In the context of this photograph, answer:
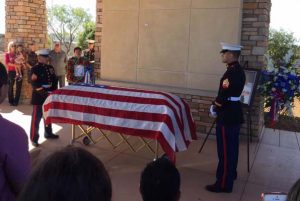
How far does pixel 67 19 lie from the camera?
31.7 metres

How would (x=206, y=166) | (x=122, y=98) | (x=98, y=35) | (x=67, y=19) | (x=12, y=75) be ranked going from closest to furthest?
(x=122, y=98) < (x=206, y=166) < (x=98, y=35) < (x=12, y=75) < (x=67, y=19)

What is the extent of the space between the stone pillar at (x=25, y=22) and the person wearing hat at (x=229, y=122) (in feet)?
21.3

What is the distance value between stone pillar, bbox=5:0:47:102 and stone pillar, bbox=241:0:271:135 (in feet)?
18.6

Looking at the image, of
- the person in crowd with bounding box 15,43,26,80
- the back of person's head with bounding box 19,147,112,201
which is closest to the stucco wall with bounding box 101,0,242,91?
the person in crowd with bounding box 15,43,26,80

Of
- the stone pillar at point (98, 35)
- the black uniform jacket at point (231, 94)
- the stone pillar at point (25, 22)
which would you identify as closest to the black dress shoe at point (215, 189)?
the black uniform jacket at point (231, 94)

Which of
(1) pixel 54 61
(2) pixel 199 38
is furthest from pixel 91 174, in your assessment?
(1) pixel 54 61

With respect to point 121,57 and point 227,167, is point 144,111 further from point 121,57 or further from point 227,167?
point 121,57

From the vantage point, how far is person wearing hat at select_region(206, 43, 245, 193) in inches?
184

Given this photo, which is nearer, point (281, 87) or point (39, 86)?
point (281, 87)

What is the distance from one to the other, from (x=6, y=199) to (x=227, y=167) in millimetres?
3226

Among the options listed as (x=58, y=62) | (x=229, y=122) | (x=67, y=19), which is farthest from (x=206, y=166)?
(x=67, y=19)

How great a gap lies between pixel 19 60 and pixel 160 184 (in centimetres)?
822

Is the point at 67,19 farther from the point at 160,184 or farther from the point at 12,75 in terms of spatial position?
the point at 160,184

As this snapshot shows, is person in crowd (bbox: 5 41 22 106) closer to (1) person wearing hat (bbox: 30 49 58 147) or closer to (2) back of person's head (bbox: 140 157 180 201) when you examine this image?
(1) person wearing hat (bbox: 30 49 58 147)
